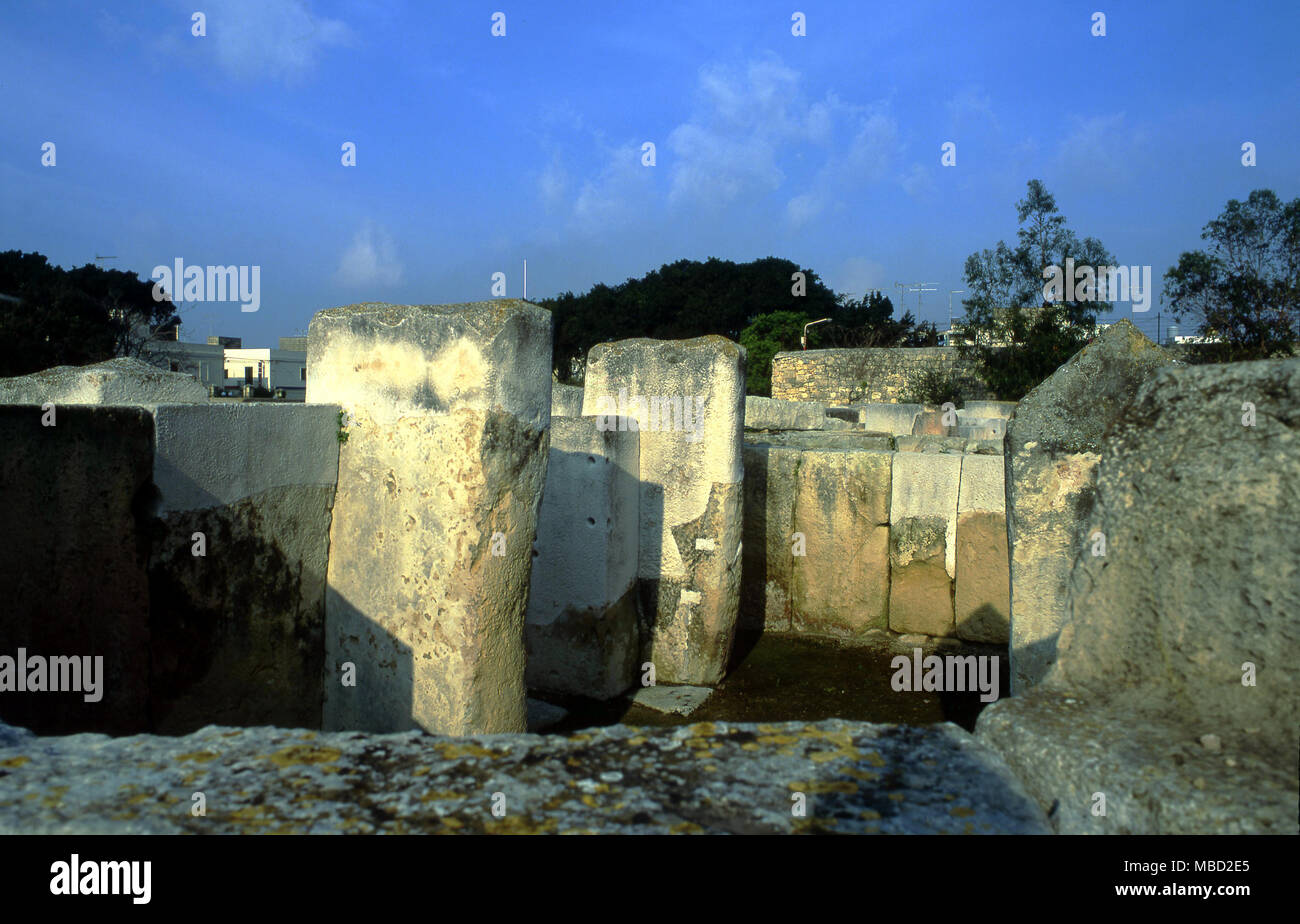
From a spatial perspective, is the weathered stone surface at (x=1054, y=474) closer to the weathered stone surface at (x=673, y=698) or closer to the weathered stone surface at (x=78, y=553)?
the weathered stone surface at (x=673, y=698)

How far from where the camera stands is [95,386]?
3986 millimetres

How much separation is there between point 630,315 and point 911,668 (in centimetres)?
3748

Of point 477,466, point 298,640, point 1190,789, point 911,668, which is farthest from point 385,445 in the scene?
point 911,668

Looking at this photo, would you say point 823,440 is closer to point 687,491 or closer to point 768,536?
point 768,536

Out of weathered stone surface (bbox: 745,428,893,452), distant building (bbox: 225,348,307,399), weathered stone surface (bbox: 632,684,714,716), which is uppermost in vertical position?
distant building (bbox: 225,348,307,399)

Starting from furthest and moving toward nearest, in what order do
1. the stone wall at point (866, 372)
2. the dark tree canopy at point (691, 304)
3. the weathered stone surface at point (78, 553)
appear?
the dark tree canopy at point (691, 304), the stone wall at point (866, 372), the weathered stone surface at point (78, 553)

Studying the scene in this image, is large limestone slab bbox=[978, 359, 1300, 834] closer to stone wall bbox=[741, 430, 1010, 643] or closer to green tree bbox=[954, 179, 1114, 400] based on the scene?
stone wall bbox=[741, 430, 1010, 643]

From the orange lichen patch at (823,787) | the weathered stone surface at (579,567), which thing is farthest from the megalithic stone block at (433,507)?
the orange lichen patch at (823,787)

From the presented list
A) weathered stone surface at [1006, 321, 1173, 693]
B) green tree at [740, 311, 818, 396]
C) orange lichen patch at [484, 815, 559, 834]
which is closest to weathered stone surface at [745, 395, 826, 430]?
weathered stone surface at [1006, 321, 1173, 693]

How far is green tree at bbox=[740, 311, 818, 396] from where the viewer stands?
31.2m

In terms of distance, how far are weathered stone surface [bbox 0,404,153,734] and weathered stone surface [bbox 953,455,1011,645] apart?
499cm

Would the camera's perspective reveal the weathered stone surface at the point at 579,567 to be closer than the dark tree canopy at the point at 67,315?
Yes

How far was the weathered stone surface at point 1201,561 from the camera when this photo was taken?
1303 mm

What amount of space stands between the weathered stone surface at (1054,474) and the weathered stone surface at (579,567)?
6.90 feet
